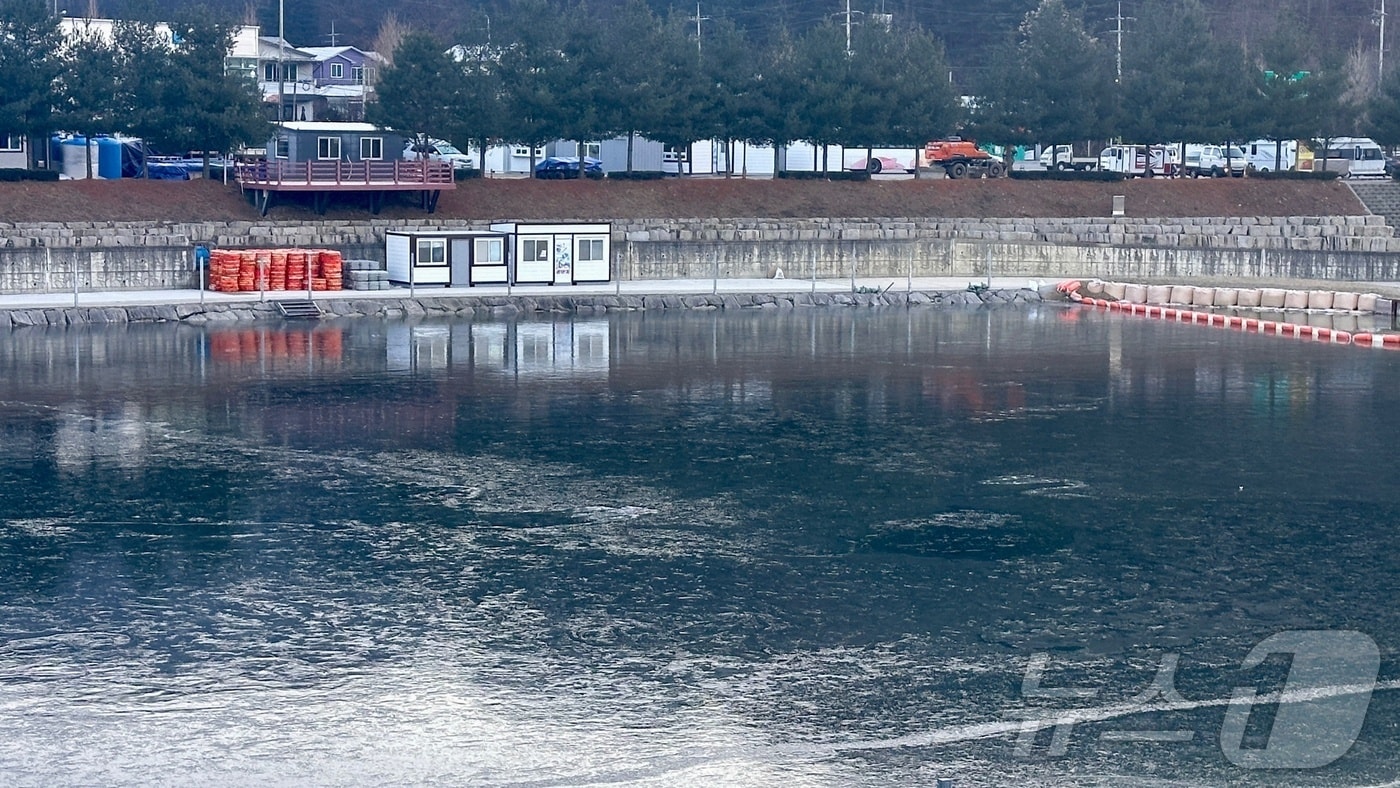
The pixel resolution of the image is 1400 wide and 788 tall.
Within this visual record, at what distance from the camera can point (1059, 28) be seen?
82750 mm

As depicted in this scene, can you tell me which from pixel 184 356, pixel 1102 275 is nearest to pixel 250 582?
pixel 184 356

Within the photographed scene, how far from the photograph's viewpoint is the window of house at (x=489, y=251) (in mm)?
53750

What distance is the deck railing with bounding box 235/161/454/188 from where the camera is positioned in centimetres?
6544

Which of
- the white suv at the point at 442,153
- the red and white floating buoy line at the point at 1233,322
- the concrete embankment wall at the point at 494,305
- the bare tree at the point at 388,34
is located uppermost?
the bare tree at the point at 388,34

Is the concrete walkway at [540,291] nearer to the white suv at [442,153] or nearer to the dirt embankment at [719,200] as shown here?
the dirt embankment at [719,200]

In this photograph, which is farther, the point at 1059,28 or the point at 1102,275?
the point at 1059,28

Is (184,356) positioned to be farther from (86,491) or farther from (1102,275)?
(1102,275)

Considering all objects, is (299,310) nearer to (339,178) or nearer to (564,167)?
(339,178)

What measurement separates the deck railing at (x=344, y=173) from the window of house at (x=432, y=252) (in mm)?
14059

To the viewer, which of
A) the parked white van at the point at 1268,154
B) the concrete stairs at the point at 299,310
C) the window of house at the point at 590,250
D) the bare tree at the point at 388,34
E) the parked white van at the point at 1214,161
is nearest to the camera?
the concrete stairs at the point at 299,310

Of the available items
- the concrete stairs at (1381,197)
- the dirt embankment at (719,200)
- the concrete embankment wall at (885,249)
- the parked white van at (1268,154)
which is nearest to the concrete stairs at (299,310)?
the concrete embankment wall at (885,249)

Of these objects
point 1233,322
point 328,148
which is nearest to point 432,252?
point 328,148

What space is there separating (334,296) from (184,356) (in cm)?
1137

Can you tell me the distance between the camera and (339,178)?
66125 mm
